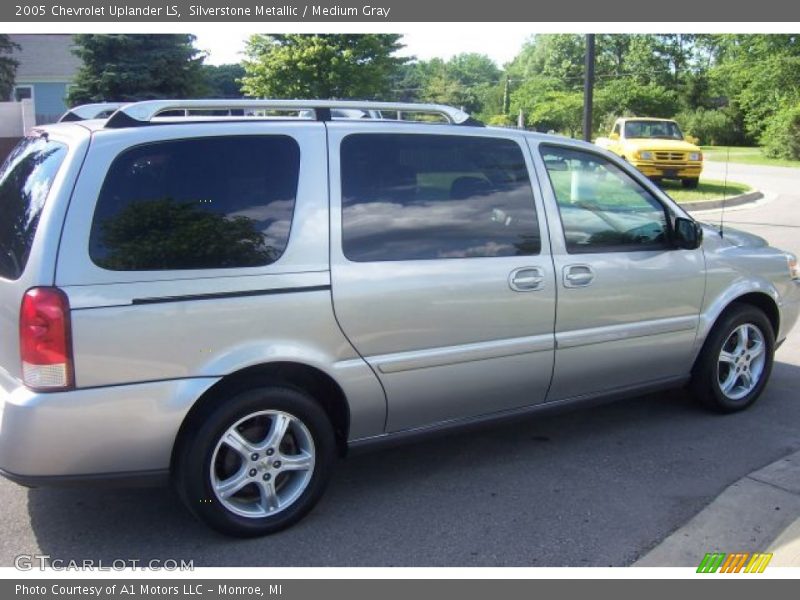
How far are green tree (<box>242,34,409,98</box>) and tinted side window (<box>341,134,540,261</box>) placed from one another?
73.9ft

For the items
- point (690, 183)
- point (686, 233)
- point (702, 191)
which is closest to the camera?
point (686, 233)

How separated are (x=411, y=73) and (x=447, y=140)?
92.1 metres

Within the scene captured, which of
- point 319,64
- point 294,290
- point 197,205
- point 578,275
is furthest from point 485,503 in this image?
point 319,64

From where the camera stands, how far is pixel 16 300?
301cm

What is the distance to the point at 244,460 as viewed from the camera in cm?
339

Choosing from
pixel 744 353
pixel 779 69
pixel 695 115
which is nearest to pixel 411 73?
pixel 695 115

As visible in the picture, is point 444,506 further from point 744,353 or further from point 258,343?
point 744,353

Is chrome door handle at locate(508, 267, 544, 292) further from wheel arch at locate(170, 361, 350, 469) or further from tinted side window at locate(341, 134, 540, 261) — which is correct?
wheel arch at locate(170, 361, 350, 469)

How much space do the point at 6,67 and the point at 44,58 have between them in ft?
29.5

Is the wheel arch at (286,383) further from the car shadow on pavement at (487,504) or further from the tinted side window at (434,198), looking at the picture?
the tinted side window at (434,198)

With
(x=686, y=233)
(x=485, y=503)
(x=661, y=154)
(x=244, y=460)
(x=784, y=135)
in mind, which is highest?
(x=784, y=135)

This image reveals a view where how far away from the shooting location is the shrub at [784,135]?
36356mm

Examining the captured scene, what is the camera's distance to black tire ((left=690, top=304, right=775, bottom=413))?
4871mm

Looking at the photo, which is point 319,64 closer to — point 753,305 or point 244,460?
point 753,305
